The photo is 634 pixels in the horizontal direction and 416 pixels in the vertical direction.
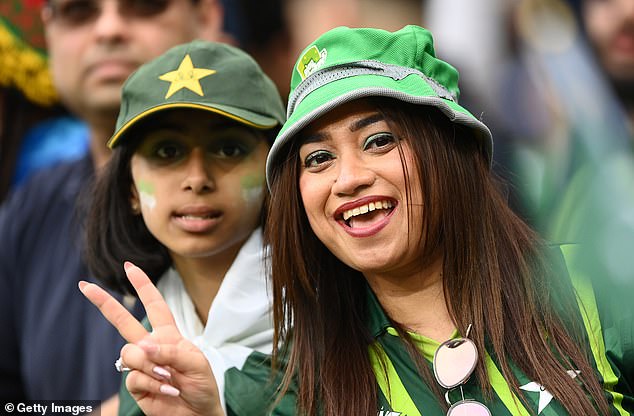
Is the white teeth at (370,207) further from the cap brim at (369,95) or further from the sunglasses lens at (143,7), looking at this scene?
the sunglasses lens at (143,7)

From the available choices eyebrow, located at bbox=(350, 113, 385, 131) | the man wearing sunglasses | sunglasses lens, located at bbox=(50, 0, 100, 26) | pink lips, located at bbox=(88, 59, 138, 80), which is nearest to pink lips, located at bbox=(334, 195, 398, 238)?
eyebrow, located at bbox=(350, 113, 385, 131)

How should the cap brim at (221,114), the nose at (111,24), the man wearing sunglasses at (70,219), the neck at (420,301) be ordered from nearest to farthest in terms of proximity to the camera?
the neck at (420,301) < the cap brim at (221,114) < the man wearing sunglasses at (70,219) < the nose at (111,24)

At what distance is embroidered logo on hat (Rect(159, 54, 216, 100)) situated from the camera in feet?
7.97

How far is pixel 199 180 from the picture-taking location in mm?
2389

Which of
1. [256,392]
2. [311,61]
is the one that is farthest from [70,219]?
[311,61]

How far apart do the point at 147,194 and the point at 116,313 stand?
501 millimetres

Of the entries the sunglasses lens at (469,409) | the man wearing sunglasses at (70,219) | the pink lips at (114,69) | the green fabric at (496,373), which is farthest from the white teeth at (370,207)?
the pink lips at (114,69)

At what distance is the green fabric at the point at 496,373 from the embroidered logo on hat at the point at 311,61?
20.7 inches

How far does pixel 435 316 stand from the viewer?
7.18 feet

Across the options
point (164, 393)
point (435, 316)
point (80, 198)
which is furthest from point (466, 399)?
point (80, 198)

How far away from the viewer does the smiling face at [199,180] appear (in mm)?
2422

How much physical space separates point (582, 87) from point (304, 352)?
5.21 ft

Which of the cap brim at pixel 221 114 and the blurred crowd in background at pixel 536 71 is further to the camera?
the blurred crowd in background at pixel 536 71

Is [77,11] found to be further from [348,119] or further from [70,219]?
[348,119]
